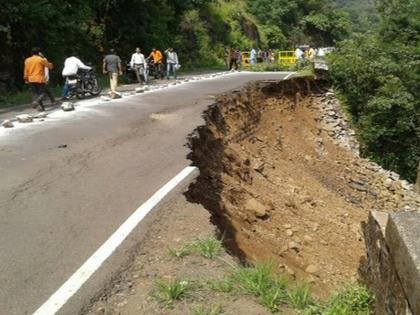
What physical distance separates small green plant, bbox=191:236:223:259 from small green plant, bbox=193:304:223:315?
883mm

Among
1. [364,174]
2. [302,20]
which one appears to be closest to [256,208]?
[364,174]

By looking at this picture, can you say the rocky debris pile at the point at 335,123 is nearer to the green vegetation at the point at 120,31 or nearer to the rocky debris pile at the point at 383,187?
the rocky debris pile at the point at 383,187

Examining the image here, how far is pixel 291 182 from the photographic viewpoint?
13.9 metres

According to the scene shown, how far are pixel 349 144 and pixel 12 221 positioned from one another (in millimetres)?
15926

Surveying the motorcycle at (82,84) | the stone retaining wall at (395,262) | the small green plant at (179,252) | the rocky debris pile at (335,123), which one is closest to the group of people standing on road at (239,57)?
the rocky debris pile at (335,123)

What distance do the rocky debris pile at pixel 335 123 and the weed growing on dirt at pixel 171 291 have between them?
1633 cm

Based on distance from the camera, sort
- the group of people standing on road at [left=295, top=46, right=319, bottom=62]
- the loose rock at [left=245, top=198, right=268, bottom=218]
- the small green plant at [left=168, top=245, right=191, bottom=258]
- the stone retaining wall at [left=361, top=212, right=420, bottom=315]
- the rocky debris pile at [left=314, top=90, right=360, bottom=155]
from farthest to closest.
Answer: the group of people standing on road at [left=295, top=46, right=319, bottom=62], the rocky debris pile at [left=314, top=90, right=360, bottom=155], the loose rock at [left=245, top=198, right=268, bottom=218], the small green plant at [left=168, top=245, right=191, bottom=258], the stone retaining wall at [left=361, top=212, right=420, bottom=315]

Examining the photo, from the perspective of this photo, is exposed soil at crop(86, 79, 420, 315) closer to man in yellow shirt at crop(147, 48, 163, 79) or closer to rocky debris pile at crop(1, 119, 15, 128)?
rocky debris pile at crop(1, 119, 15, 128)

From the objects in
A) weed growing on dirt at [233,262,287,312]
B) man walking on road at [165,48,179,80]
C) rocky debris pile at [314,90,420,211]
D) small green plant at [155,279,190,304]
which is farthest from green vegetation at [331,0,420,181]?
small green plant at [155,279,190,304]

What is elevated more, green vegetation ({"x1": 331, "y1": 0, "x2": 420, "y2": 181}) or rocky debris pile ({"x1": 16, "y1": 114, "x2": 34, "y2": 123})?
rocky debris pile ({"x1": 16, "y1": 114, "x2": 34, "y2": 123})

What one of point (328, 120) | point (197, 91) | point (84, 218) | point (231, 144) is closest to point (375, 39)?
point (328, 120)

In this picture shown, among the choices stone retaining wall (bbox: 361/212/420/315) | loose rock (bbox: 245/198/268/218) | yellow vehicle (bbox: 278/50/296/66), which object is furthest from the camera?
yellow vehicle (bbox: 278/50/296/66)

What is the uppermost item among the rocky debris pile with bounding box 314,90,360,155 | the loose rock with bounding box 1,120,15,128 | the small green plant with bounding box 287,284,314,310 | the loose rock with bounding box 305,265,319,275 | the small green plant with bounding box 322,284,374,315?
the loose rock with bounding box 1,120,15,128

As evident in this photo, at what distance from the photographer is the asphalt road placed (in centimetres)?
468
